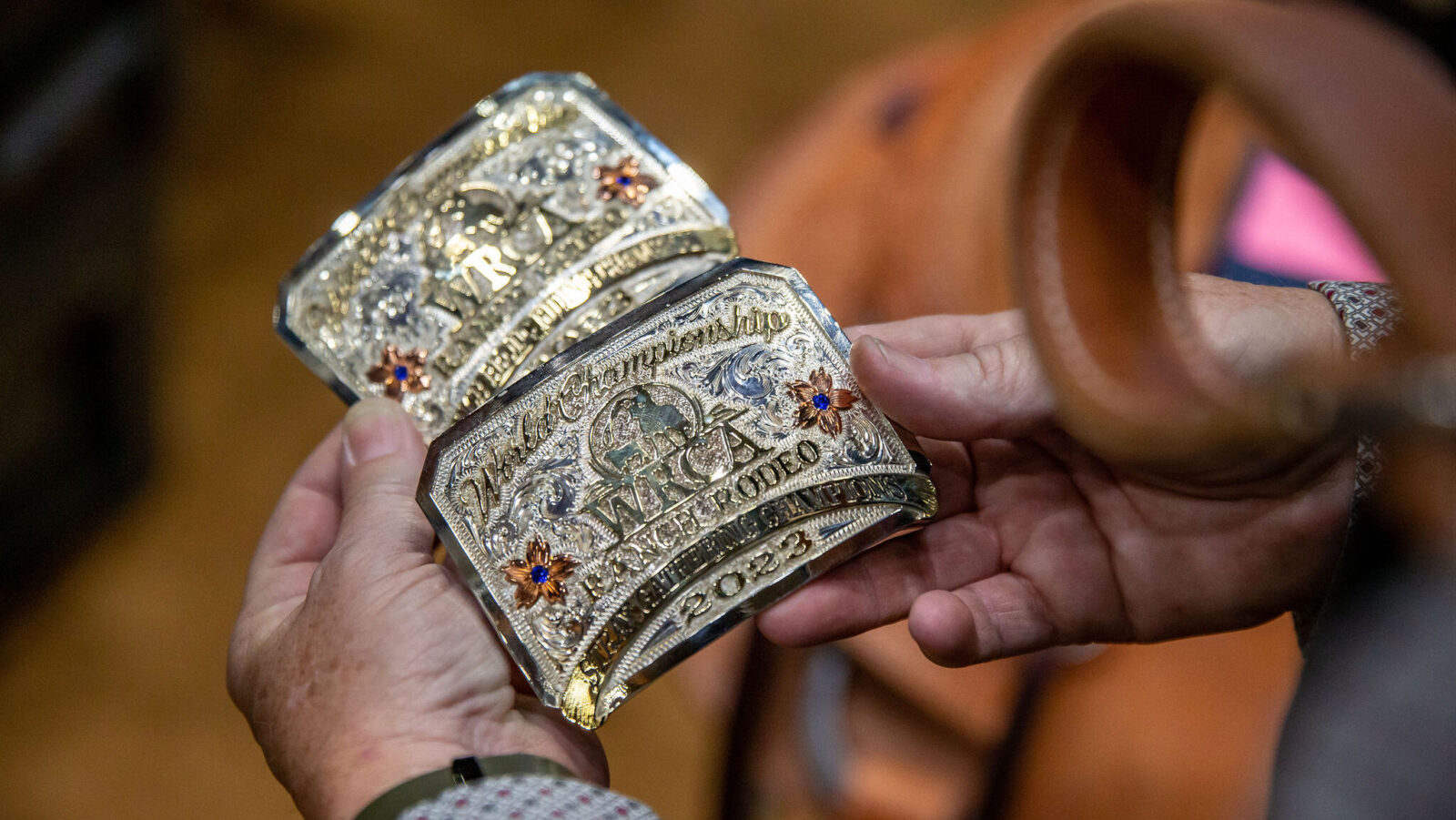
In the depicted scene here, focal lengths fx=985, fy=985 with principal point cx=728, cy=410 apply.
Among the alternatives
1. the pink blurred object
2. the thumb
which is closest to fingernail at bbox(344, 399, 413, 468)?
the thumb

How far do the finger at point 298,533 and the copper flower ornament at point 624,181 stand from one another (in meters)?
0.24

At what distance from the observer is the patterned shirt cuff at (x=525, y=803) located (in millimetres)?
455

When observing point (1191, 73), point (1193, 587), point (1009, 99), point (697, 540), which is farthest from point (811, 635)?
point (1009, 99)

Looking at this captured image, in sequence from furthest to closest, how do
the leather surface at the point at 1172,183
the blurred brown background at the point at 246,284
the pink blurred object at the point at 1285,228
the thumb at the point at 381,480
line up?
the blurred brown background at the point at 246,284, the pink blurred object at the point at 1285,228, the thumb at the point at 381,480, the leather surface at the point at 1172,183

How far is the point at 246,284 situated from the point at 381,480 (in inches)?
38.8

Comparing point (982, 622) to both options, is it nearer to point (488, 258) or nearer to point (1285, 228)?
point (488, 258)

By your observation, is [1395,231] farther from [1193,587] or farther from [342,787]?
[342,787]

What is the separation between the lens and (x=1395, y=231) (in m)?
0.27

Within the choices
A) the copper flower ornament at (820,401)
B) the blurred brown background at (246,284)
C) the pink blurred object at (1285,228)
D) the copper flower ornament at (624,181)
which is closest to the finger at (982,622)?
the copper flower ornament at (820,401)

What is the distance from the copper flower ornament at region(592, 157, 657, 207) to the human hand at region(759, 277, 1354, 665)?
7.1 inches

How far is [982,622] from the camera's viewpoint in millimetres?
552

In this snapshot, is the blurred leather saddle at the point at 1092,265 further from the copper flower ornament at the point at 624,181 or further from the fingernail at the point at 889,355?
the copper flower ornament at the point at 624,181

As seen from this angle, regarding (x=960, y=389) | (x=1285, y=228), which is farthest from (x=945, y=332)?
(x=1285, y=228)

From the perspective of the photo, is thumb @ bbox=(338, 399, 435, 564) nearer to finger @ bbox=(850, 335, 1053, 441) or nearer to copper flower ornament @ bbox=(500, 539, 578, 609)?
copper flower ornament @ bbox=(500, 539, 578, 609)
